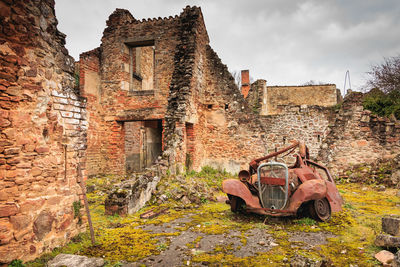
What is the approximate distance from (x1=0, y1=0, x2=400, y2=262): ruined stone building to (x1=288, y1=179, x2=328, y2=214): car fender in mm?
3958

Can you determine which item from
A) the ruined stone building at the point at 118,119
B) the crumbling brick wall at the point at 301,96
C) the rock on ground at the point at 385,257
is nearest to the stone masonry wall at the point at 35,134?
the ruined stone building at the point at 118,119

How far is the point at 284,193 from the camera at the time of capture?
525 cm

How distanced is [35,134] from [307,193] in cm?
474

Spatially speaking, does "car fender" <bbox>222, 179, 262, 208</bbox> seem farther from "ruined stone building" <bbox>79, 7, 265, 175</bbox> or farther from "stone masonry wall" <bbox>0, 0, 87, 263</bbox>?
"ruined stone building" <bbox>79, 7, 265, 175</bbox>

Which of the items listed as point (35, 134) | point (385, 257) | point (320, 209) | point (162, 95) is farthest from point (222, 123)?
point (385, 257)

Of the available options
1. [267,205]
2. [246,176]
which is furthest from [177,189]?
[267,205]

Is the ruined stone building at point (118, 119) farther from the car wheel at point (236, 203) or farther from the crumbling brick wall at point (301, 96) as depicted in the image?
the crumbling brick wall at point (301, 96)

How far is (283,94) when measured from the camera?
26.0 meters

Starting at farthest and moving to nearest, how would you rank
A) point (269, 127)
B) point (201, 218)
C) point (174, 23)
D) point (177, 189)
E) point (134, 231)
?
point (269, 127) → point (174, 23) → point (177, 189) → point (201, 218) → point (134, 231)

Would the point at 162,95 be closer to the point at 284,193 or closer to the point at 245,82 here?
the point at 284,193

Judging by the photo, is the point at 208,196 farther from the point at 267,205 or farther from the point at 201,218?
the point at 267,205

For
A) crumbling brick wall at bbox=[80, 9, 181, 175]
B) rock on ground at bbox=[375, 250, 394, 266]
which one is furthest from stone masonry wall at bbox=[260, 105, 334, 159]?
rock on ground at bbox=[375, 250, 394, 266]

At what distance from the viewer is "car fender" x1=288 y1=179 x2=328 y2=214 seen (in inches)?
196

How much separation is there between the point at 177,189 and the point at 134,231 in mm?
2700
